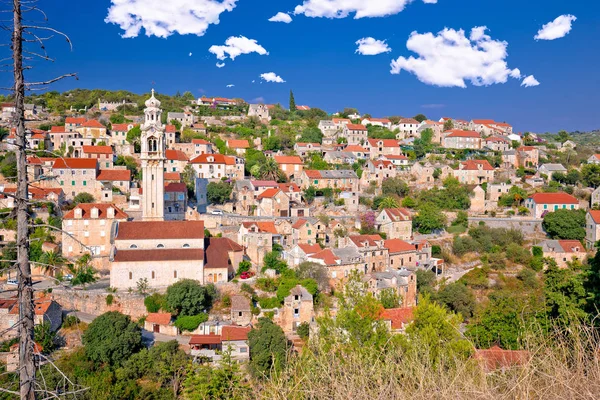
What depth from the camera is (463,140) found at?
73.2 m

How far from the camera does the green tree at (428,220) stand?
45.9 meters

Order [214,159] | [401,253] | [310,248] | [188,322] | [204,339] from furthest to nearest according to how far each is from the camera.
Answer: [214,159], [401,253], [310,248], [188,322], [204,339]

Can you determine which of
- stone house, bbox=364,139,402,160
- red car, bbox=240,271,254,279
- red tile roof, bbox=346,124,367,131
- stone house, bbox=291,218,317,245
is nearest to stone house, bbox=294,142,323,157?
stone house, bbox=364,139,402,160

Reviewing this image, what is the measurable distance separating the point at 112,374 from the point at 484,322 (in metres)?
19.7

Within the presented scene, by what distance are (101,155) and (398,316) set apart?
3846cm

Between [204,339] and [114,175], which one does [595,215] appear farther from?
[114,175]

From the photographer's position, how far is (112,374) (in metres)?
24.1

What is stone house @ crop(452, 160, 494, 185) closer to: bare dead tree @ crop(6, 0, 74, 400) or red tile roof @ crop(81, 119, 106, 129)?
red tile roof @ crop(81, 119, 106, 129)

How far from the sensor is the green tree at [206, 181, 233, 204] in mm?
47562

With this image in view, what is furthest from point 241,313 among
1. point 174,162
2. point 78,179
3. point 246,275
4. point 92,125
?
point 92,125

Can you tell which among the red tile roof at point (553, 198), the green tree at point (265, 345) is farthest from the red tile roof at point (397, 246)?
the red tile roof at point (553, 198)

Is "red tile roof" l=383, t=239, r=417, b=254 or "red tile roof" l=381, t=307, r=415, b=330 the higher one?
"red tile roof" l=383, t=239, r=417, b=254

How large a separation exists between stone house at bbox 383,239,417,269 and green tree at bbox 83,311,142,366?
20.6m

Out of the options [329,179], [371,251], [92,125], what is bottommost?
[371,251]
